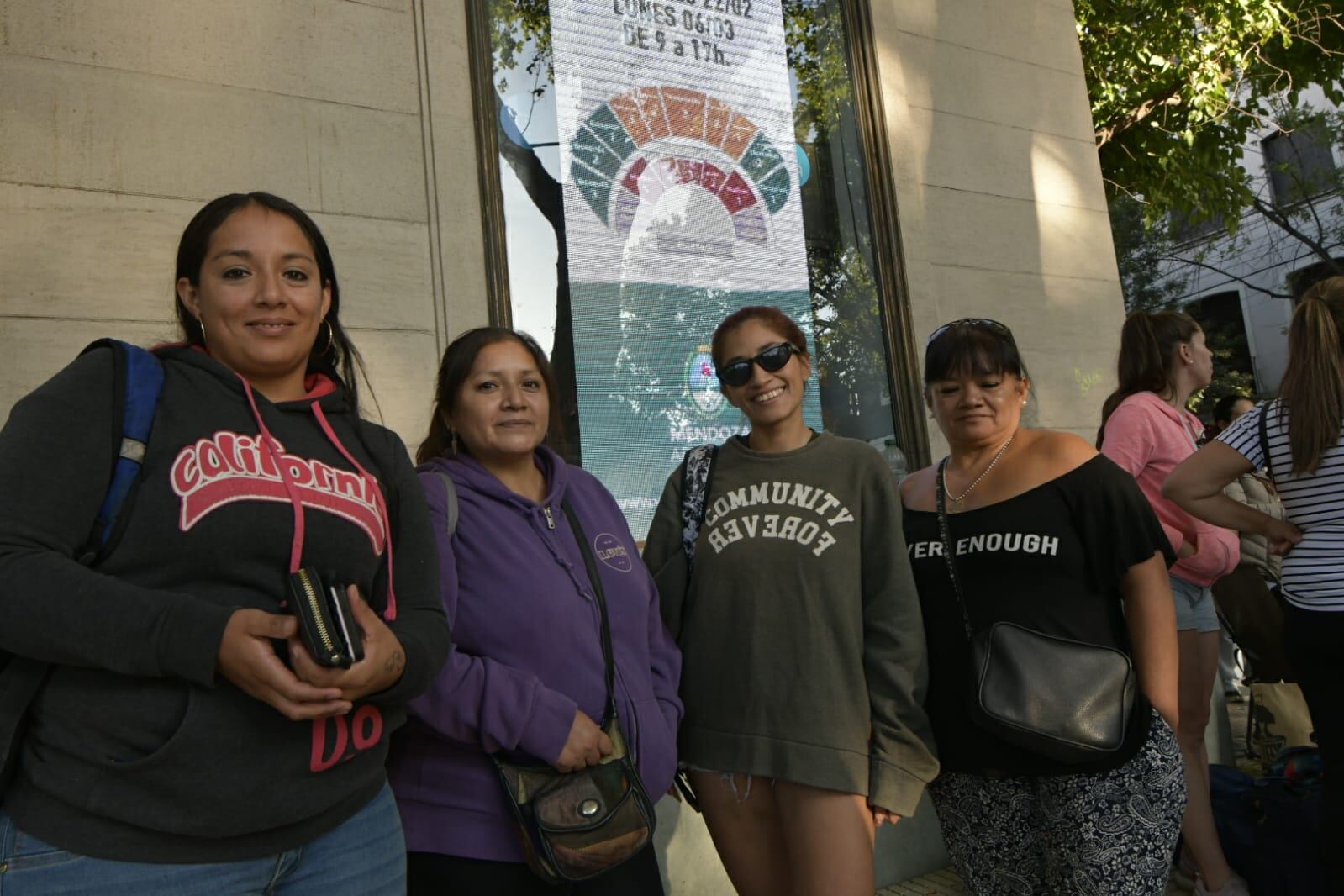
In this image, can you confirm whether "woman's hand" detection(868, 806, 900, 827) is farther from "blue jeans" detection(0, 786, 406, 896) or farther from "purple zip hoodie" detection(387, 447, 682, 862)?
"blue jeans" detection(0, 786, 406, 896)

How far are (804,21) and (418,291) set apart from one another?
2.72m

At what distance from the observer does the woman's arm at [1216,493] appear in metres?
3.10

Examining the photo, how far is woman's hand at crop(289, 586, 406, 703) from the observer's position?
1.51 metres

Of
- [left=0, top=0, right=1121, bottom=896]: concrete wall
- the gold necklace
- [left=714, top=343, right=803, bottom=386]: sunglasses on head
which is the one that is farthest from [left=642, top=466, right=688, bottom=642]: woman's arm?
[left=0, top=0, right=1121, bottom=896]: concrete wall

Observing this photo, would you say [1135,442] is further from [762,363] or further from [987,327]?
[762,363]

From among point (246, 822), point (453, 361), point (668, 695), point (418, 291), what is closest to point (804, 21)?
point (418, 291)

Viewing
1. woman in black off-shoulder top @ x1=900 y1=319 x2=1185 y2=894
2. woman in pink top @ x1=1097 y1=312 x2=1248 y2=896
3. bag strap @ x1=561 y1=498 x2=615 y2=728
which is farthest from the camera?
woman in pink top @ x1=1097 y1=312 x2=1248 y2=896

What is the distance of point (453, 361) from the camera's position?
243 cm

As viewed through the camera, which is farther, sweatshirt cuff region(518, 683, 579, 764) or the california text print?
the california text print

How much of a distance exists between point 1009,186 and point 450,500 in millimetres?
4781

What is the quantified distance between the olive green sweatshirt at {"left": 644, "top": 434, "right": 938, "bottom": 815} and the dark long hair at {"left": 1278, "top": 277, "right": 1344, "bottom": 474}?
4.46ft

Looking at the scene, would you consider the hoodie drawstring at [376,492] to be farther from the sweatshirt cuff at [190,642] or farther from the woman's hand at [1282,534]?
the woman's hand at [1282,534]

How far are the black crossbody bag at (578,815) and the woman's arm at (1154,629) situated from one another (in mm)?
1274

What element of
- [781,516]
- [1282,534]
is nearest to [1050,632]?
[781,516]
